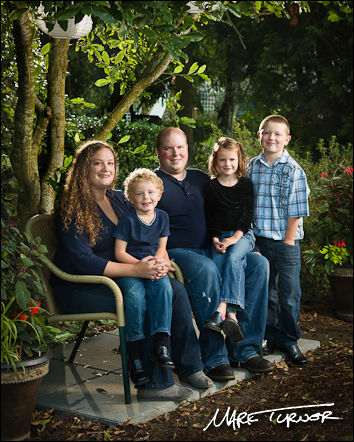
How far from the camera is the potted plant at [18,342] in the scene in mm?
3088

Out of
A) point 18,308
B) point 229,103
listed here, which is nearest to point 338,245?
point 18,308

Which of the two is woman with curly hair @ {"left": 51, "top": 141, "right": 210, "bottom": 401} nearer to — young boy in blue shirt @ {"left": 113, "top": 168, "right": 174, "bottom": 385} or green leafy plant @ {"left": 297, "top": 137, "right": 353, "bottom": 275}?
young boy in blue shirt @ {"left": 113, "top": 168, "right": 174, "bottom": 385}

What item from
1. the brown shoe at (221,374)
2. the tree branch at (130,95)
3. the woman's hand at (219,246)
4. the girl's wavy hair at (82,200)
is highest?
the tree branch at (130,95)

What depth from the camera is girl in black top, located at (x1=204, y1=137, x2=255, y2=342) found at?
421cm

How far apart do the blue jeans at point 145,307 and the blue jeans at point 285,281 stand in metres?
1.19

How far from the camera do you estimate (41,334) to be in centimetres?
321

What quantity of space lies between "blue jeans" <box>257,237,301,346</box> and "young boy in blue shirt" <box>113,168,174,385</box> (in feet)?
3.08

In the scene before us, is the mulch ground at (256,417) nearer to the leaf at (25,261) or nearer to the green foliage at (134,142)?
the leaf at (25,261)

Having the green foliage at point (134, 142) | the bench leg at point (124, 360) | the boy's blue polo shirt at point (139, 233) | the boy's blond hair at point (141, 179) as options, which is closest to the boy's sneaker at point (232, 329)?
the boy's blue polo shirt at point (139, 233)

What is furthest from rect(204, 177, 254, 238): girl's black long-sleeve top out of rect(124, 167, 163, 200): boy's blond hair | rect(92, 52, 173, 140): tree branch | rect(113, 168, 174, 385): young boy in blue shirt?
rect(92, 52, 173, 140): tree branch

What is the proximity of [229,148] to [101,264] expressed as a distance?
4.05 ft

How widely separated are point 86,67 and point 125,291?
11460 mm

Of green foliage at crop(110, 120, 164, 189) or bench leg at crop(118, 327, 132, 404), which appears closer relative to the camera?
bench leg at crop(118, 327, 132, 404)

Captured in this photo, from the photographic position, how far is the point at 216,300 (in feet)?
13.3
